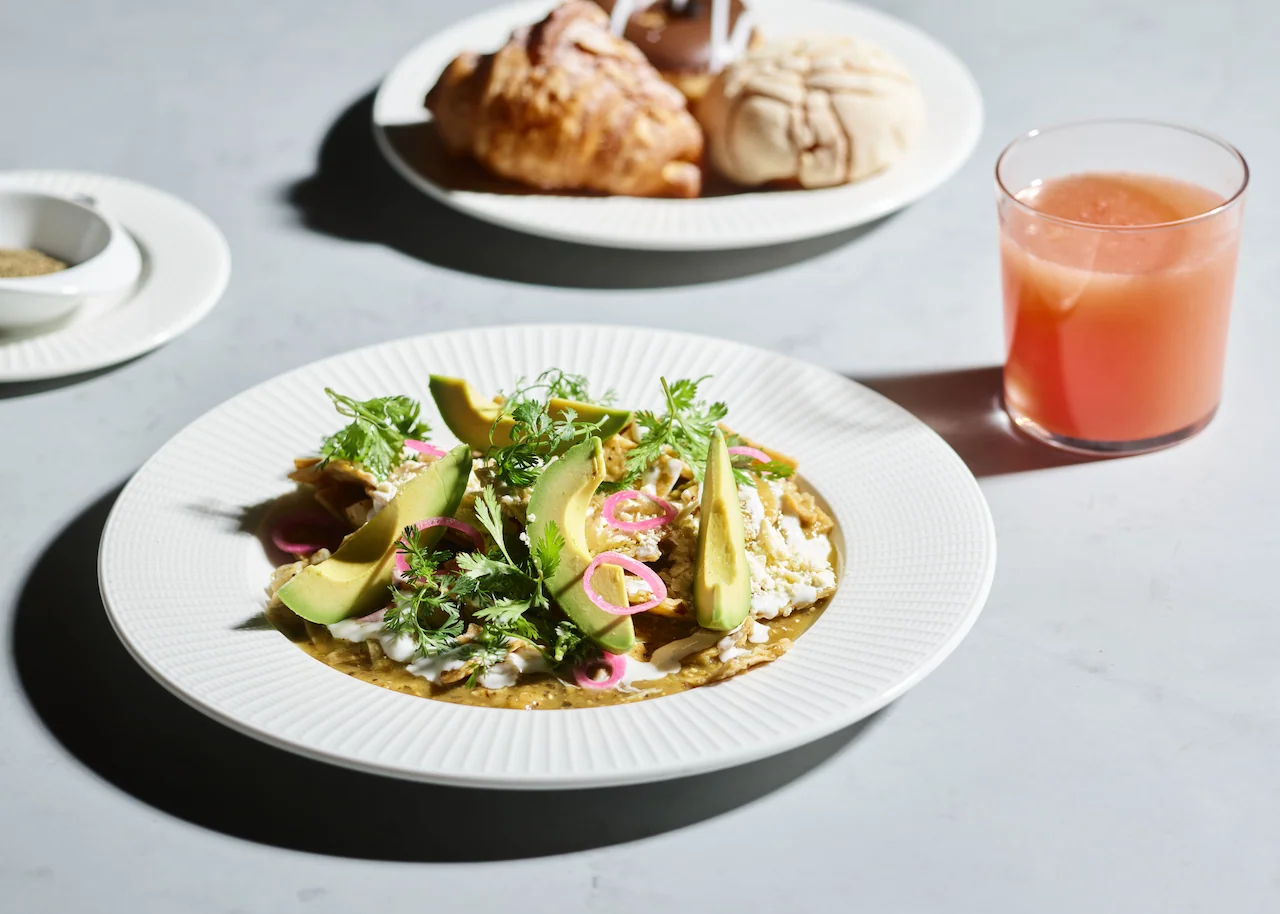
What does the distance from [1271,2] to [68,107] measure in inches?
106

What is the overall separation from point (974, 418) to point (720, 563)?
26.7 inches

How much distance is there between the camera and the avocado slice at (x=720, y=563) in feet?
4.73

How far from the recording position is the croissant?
2.42m

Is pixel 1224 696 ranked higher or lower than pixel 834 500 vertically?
lower

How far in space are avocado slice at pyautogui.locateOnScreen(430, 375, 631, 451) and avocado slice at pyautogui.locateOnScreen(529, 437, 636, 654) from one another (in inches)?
4.4

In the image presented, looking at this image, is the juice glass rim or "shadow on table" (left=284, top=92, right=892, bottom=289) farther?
"shadow on table" (left=284, top=92, right=892, bottom=289)

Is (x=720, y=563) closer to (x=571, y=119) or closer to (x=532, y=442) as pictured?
(x=532, y=442)

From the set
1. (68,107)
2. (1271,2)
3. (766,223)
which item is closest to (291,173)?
(68,107)

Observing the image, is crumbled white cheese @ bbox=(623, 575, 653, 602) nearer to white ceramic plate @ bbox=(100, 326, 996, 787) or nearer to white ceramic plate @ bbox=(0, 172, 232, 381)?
white ceramic plate @ bbox=(100, 326, 996, 787)

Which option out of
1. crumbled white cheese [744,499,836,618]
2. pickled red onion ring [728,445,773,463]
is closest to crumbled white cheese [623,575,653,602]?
crumbled white cheese [744,499,836,618]

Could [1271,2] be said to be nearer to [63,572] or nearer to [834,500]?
[834,500]

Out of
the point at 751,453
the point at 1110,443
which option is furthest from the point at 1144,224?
the point at 751,453

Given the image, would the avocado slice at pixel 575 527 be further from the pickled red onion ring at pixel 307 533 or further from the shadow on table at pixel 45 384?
the shadow on table at pixel 45 384

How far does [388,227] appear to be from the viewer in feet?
8.38
